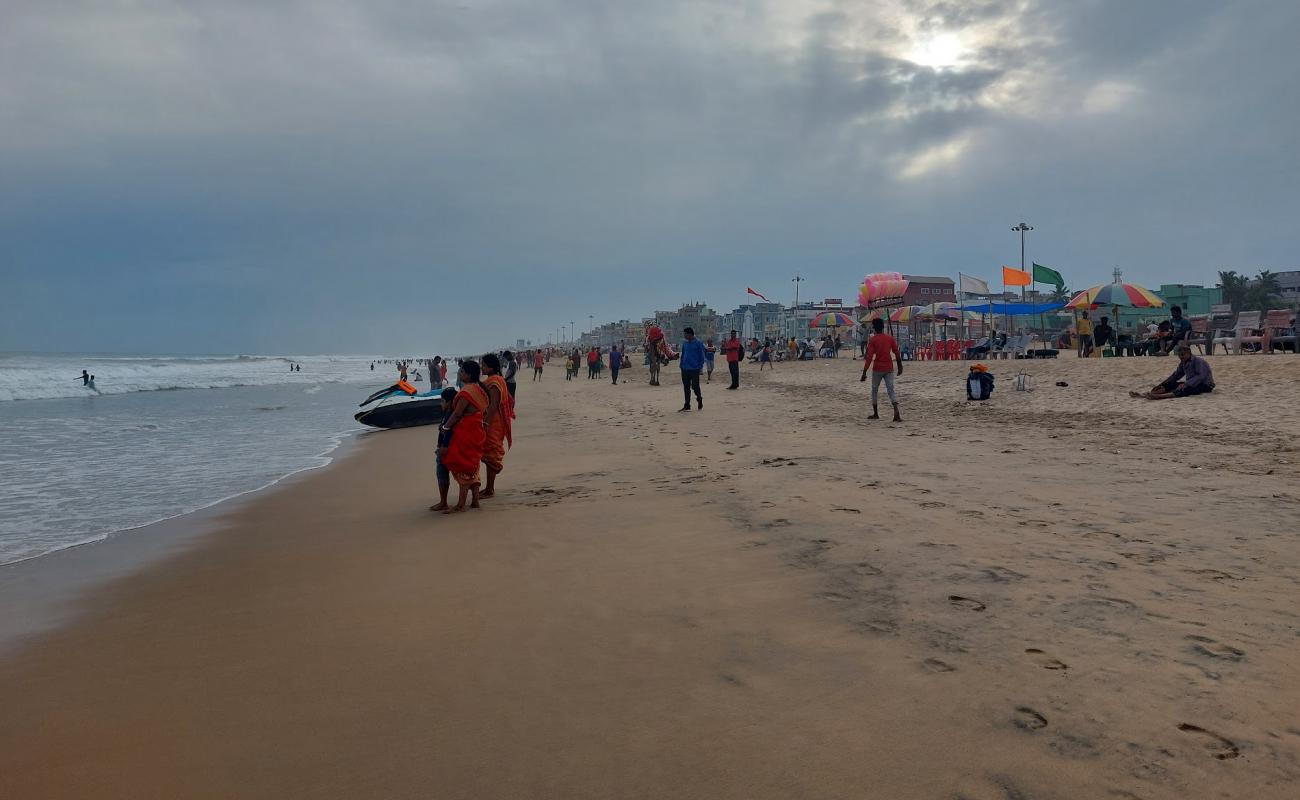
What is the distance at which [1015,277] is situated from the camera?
1004 inches

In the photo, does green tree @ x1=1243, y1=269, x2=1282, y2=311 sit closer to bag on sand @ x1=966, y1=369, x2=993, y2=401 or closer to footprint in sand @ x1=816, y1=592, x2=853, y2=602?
bag on sand @ x1=966, y1=369, x2=993, y2=401

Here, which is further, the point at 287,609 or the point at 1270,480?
the point at 1270,480

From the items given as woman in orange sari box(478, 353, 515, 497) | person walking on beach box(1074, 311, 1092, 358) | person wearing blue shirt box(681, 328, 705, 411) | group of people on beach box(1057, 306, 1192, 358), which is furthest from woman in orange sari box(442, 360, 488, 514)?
person walking on beach box(1074, 311, 1092, 358)

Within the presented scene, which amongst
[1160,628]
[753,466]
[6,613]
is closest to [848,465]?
[753,466]

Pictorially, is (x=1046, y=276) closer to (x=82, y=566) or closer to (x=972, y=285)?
(x=972, y=285)

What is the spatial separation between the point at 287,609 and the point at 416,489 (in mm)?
4226

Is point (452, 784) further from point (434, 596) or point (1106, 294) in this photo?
point (1106, 294)

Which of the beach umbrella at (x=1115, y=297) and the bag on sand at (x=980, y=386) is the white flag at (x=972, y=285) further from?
the bag on sand at (x=980, y=386)

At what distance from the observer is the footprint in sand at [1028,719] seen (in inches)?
89.4

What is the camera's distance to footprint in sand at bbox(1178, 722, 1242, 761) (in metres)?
2.05

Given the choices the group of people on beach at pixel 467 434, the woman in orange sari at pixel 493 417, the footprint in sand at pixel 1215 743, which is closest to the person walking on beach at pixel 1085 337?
the woman in orange sari at pixel 493 417

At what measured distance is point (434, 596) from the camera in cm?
397

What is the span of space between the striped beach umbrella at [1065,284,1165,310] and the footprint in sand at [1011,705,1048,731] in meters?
21.2

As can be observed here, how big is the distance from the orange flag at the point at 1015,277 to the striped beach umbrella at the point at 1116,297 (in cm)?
394
